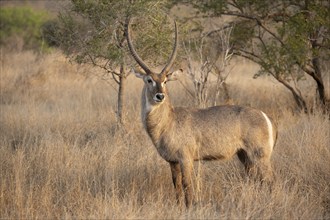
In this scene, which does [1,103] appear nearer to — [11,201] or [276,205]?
[11,201]

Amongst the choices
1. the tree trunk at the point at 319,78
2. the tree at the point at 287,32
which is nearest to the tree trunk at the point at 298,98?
the tree at the point at 287,32

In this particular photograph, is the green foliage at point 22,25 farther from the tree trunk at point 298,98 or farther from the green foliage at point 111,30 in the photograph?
the tree trunk at point 298,98

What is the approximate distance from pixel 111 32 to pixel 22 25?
16497 mm

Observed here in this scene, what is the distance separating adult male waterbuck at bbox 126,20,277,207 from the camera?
5.55 metres

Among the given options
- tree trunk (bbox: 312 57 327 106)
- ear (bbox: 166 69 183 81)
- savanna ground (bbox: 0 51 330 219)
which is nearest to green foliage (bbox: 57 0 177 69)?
savanna ground (bbox: 0 51 330 219)

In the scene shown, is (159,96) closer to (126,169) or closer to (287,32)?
(126,169)

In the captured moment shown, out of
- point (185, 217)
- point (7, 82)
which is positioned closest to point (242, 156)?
point (185, 217)

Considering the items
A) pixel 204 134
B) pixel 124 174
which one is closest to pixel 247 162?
pixel 204 134

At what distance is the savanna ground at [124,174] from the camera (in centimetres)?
490

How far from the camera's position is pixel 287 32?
394 inches

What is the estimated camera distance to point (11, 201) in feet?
16.5

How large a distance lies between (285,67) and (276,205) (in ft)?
17.0

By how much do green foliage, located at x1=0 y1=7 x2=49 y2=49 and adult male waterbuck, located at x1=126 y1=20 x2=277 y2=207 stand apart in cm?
1665

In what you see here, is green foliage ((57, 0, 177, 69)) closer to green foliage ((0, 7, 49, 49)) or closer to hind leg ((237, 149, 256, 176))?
hind leg ((237, 149, 256, 176))
